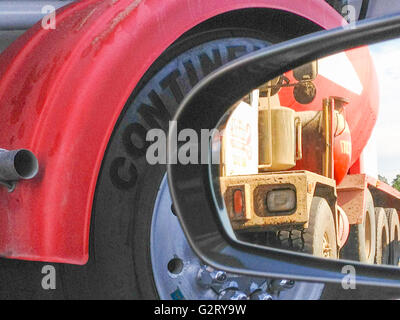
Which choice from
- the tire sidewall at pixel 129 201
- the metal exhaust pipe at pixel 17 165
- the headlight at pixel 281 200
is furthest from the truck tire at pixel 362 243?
the metal exhaust pipe at pixel 17 165

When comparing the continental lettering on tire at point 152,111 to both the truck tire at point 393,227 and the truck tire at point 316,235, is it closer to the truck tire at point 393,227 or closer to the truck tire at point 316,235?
the truck tire at point 316,235

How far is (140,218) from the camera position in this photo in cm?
127

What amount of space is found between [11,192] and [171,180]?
15.7 inches

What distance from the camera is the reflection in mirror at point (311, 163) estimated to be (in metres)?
1.17

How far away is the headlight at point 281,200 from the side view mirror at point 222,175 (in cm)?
13

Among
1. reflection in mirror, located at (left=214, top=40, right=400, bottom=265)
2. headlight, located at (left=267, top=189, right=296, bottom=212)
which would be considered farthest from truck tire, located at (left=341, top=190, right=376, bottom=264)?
headlight, located at (left=267, top=189, right=296, bottom=212)

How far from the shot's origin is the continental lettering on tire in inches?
49.6

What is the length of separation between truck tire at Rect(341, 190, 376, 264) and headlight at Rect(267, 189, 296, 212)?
0.75m

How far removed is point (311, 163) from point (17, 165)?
92 centimetres

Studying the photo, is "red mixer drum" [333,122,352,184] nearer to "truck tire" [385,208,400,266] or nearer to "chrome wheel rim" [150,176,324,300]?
"truck tire" [385,208,400,266]
